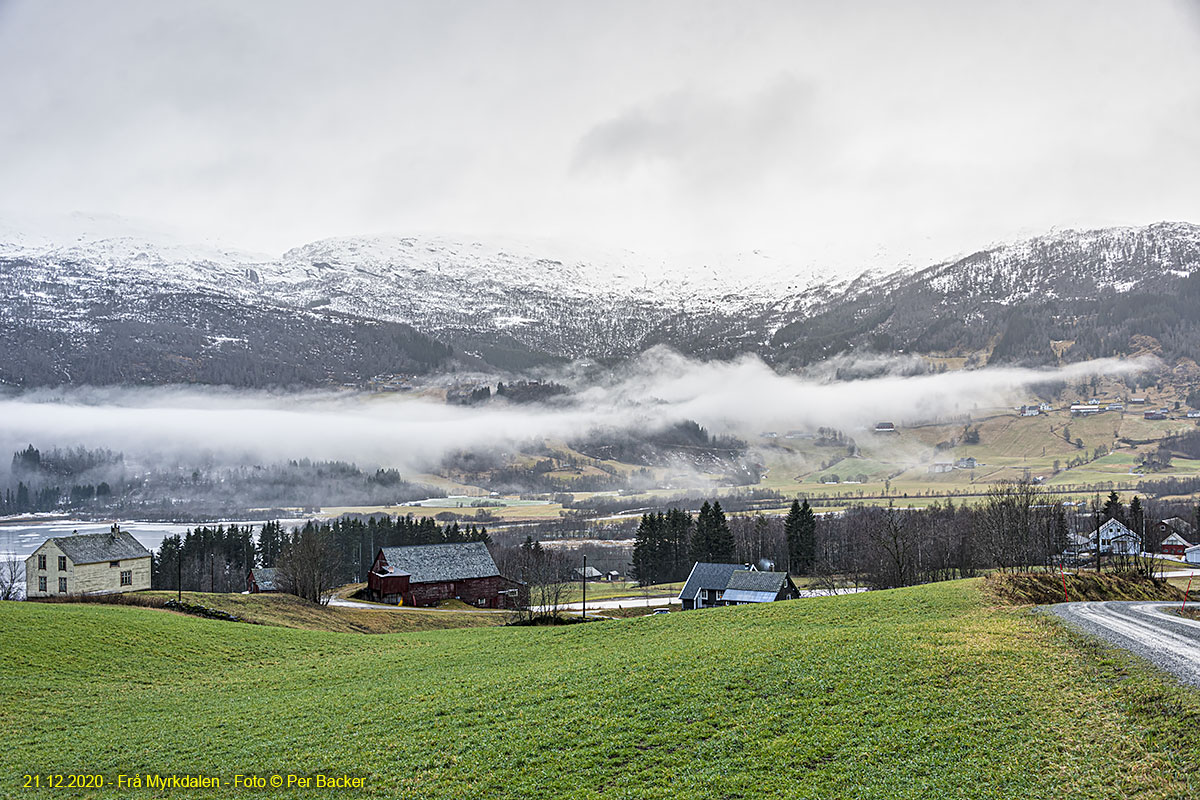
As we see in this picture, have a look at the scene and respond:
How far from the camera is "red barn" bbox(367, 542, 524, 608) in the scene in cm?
9431

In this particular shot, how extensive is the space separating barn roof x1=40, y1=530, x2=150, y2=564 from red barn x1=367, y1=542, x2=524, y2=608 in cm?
2707

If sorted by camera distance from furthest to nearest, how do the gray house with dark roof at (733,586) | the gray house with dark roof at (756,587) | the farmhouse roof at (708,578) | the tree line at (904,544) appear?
the tree line at (904,544) < the farmhouse roof at (708,578) < the gray house with dark roof at (733,586) < the gray house with dark roof at (756,587)

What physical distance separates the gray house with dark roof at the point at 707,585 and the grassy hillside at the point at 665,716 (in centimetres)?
5297

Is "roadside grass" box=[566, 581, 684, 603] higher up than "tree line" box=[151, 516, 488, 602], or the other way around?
"tree line" box=[151, 516, 488, 602]

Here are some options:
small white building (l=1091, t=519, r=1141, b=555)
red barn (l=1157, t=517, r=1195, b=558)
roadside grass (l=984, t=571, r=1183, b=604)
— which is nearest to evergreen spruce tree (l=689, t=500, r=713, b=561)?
small white building (l=1091, t=519, r=1141, b=555)

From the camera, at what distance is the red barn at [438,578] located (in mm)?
94312

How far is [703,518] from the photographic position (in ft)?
411

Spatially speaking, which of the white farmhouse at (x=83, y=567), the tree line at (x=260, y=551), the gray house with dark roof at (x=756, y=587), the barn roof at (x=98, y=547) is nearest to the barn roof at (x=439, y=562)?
the tree line at (x=260, y=551)

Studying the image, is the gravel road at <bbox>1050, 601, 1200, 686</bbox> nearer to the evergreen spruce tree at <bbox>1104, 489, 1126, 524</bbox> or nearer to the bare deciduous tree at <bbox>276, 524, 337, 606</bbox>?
the bare deciduous tree at <bbox>276, 524, 337, 606</bbox>

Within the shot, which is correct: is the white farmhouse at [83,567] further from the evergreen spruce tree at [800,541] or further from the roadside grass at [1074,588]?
the evergreen spruce tree at [800,541]

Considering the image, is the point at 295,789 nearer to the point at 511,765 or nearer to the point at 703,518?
the point at 511,765

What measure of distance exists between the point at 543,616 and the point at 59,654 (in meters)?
35.4

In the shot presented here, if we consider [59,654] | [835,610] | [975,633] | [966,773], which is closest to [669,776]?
[966,773]

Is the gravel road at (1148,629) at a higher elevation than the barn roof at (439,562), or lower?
higher
